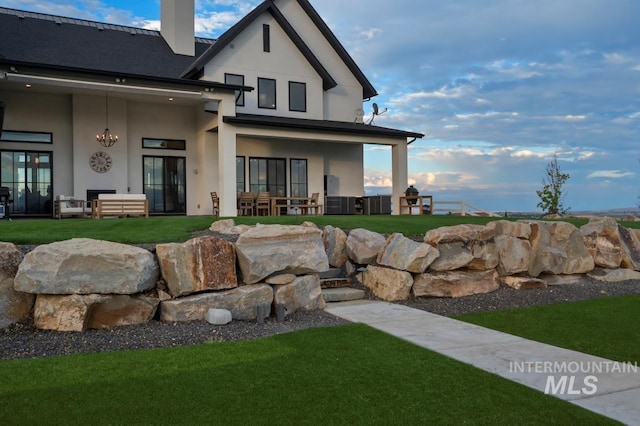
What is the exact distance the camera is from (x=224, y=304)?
7.25 m

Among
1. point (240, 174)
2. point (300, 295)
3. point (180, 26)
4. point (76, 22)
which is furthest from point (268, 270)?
point (76, 22)

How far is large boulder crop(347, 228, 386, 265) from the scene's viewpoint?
9.65 metres

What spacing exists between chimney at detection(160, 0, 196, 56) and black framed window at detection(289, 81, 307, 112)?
446 cm

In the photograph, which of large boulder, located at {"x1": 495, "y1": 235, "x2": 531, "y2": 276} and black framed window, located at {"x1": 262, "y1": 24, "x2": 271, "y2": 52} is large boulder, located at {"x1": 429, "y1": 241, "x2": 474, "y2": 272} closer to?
large boulder, located at {"x1": 495, "y1": 235, "x2": 531, "y2": 276}

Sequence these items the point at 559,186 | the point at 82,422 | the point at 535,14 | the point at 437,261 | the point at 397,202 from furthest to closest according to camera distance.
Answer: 1. the point at 559,186
2. the point at 397,202
3. the point at 535,14
4. the point at 437,261
5. the point at 82,422

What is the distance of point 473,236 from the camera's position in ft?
30.8

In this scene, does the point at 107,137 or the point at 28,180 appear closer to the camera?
the point at 28,180

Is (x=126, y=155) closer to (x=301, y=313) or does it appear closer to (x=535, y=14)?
(x=301, y=313)

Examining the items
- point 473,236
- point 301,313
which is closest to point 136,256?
point 301,313

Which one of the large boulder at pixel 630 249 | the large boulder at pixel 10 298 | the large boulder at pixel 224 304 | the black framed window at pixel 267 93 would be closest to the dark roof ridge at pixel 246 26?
the black framed window at pixel 267 93

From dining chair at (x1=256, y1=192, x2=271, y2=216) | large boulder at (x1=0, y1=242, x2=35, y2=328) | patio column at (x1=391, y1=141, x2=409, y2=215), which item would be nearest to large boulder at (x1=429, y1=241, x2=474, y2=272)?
large boulder at (x1=0, y1=242, x2=35, y2=328)

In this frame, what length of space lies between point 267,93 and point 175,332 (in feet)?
50.6

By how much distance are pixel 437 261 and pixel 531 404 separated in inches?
201

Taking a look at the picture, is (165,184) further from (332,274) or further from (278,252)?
(278,252)
